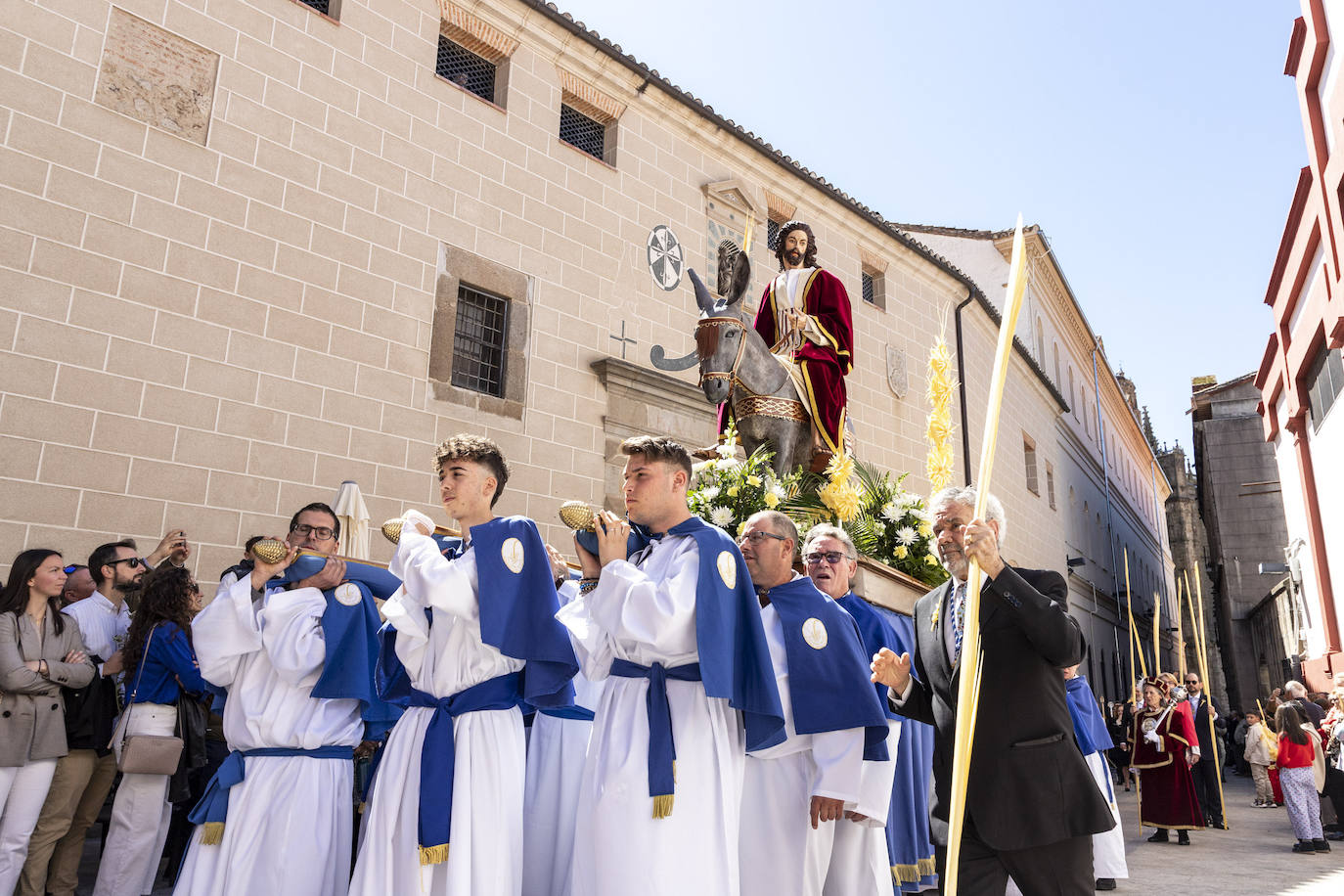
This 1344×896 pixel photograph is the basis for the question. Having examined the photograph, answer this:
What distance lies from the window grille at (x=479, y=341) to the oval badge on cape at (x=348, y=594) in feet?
21.9

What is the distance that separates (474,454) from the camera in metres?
3.48

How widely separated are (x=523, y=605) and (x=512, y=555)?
0.17 meters

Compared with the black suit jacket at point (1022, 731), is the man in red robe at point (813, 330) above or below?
above

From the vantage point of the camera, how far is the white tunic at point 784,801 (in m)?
3.60

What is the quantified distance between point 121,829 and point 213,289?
16.8 feet

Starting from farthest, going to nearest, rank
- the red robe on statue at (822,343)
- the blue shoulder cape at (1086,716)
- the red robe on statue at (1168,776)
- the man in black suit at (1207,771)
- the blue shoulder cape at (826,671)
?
the man in black suit at (1207,771) → the red robe on statue at (1168,776) → the blue shoulder cape at (1086,716) → the red robe on statue at (822,343) → the blue shoulder cape at (826,671)

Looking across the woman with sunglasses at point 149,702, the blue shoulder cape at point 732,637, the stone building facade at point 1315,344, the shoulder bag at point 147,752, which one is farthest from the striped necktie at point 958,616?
the stone building facade at point 1315,344

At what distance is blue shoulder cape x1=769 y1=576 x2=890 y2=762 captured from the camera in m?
3.57

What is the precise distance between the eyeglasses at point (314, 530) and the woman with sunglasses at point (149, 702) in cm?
118

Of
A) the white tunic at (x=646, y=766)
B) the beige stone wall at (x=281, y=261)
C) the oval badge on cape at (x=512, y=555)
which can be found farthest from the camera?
the beige stone wall at (x=281, y=261)

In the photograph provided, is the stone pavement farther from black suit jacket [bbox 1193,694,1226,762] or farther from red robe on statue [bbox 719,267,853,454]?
red robe on statue [bbox 719,267,853,454]

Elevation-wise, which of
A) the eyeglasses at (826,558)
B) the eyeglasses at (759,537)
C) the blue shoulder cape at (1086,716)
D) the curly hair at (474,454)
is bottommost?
the blue shoulder cape at (1086,716)

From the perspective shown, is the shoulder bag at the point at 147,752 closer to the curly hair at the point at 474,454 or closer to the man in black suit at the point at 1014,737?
the curly hair at the point at 474,454

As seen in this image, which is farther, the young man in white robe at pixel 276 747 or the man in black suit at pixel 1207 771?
the man in black suit at pixel 1207 771
